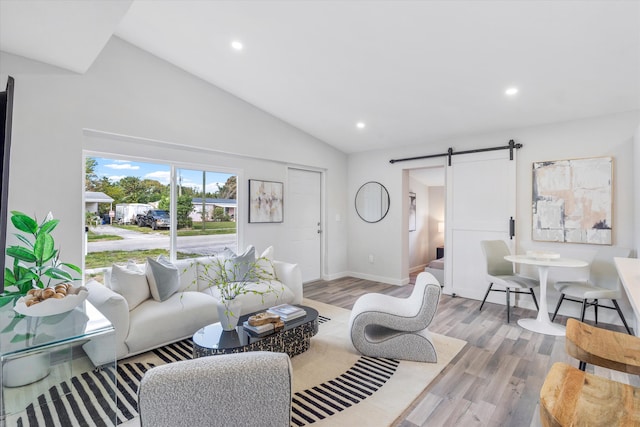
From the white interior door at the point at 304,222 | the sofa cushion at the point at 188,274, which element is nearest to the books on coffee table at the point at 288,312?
the sofa cushion at the point at 188,274

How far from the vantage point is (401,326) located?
2.64 meters

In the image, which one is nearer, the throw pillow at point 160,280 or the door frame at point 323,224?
the throw pillow at point 160,280

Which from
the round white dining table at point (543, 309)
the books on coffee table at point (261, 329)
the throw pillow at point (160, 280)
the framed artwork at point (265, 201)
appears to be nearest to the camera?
the books on coffee table at point (261, 329)

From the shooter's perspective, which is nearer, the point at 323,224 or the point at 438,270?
the point at 438,270

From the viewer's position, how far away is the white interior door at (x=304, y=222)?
5.25 meters

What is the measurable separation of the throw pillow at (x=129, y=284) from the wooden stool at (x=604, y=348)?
3.25 meters

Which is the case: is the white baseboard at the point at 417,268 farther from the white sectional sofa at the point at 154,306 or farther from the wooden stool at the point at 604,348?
the wooden stool at the point at 604,348

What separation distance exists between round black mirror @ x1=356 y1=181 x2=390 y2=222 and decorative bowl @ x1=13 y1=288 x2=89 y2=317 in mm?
4738

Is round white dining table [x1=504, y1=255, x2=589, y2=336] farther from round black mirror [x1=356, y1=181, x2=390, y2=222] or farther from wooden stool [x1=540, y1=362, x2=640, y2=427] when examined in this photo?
wooden stool [x1=540, y1=362, x2=640, y2=427]

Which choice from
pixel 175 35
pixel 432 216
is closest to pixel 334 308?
pixel 175 35

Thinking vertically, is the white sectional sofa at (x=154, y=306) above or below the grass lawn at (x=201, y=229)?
below

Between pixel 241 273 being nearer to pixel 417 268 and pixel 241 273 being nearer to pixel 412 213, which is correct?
pixel 412 213

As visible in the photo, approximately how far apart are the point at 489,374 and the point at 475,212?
102 inches

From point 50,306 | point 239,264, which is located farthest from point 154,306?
point 50,306
